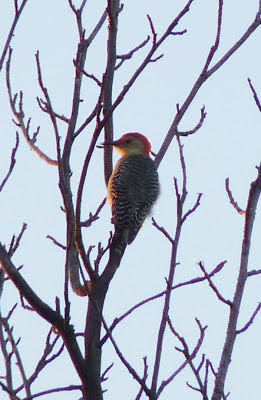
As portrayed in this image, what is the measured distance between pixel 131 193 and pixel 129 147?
152 cm

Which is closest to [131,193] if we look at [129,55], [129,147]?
[129,147]

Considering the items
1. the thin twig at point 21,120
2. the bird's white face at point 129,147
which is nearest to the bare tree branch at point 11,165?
the thin twig at point 21,120

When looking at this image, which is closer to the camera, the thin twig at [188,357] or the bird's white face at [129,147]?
the thin twig at [188,357]

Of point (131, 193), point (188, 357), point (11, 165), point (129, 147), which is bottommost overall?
point (188, 357)

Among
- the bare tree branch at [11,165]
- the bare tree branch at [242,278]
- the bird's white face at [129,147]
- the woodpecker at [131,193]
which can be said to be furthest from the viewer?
the bird's white face at [129,147]

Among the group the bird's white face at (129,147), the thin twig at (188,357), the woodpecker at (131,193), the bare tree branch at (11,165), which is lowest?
the thin twig at (188,357)

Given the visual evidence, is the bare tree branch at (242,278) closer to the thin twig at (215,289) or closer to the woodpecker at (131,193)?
the thin twig at (215,289)

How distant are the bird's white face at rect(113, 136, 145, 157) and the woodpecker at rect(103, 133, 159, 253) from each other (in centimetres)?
30

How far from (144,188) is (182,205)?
4.85 metres

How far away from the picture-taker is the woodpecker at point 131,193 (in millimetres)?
7957

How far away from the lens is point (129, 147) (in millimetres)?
9750

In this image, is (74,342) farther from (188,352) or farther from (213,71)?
(213,71)

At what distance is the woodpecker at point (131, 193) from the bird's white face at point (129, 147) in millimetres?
305

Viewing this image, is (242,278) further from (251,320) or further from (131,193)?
(131,193)
